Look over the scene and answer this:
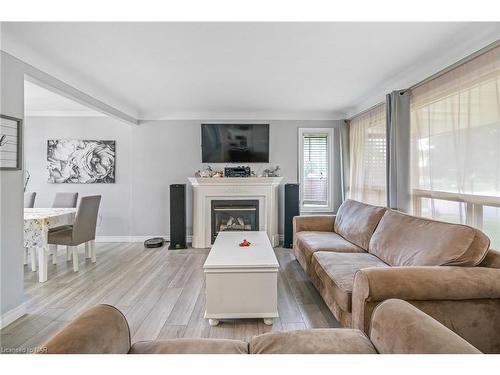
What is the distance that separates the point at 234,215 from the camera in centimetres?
480

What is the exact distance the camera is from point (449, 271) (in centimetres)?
159

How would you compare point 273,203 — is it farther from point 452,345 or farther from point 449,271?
point 452,345

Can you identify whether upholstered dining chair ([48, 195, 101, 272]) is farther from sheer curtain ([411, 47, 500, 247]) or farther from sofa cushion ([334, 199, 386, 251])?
sheer curtain ([411, 47, 500, 247])

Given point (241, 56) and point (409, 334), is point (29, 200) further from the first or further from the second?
point (409, 334)

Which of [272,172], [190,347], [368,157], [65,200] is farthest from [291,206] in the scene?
[65,200]

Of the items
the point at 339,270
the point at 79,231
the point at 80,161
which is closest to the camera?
the point at 339,270

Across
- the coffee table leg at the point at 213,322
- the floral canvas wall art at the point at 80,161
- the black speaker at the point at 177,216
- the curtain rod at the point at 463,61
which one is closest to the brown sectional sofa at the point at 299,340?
the coffee table leg at the point at 213,322

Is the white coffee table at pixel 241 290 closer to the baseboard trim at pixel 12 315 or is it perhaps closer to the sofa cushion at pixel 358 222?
the sofa cushion at pixel 358 222

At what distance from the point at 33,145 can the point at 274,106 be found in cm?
451

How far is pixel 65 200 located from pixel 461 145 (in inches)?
210

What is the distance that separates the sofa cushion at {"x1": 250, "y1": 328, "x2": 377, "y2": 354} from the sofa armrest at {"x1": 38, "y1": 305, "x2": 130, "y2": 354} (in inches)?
22.0

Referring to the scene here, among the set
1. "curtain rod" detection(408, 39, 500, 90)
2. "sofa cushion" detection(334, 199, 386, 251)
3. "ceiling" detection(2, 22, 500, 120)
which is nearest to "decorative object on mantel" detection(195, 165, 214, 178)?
"ceiling" detection(2, 22, 500, 120)

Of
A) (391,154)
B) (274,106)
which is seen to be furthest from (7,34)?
(391,154)

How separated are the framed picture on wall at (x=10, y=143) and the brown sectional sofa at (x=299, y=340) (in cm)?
190
